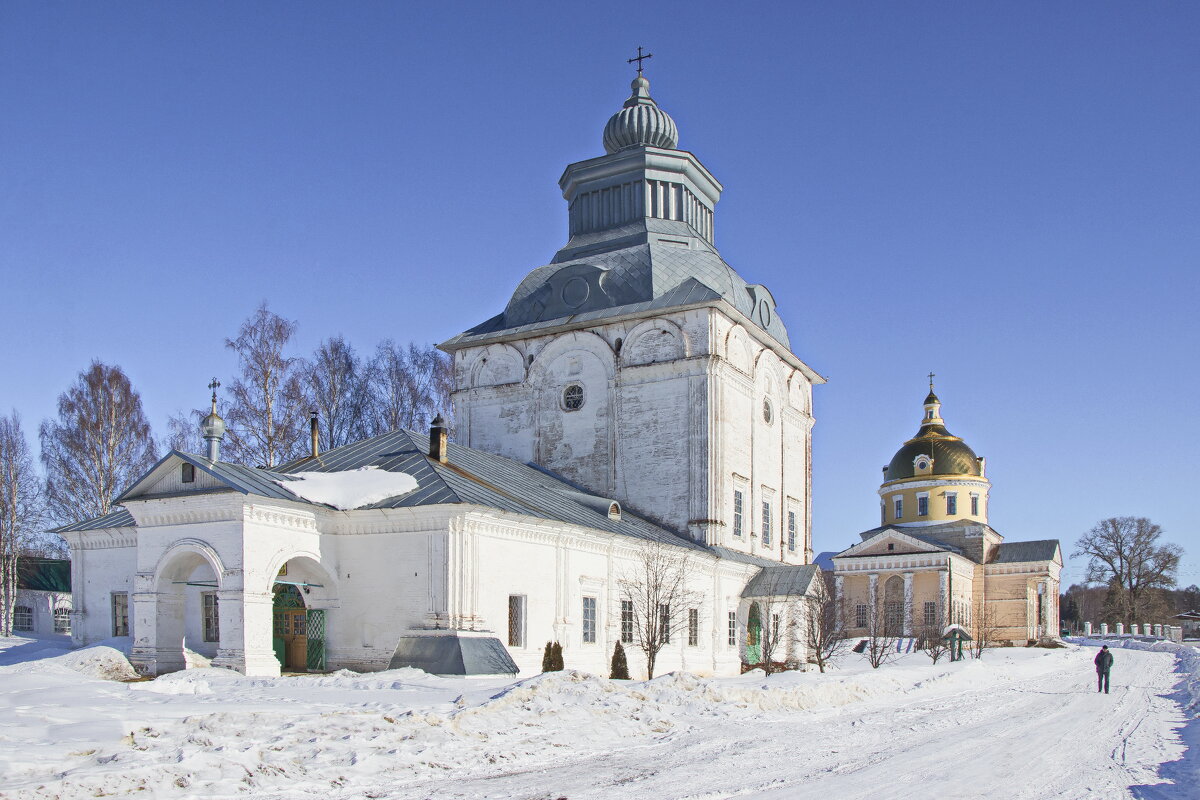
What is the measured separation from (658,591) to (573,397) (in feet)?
24.7

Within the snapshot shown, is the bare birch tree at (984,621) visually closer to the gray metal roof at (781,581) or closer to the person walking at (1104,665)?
the gray metal roof at (781,581)

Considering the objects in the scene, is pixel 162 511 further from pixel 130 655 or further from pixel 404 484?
pixel 404 484

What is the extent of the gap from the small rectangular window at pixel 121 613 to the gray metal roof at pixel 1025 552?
40516 millimetres

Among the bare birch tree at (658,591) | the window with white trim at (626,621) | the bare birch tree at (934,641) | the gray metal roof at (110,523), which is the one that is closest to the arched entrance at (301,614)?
the gray metal roof at (110,523)

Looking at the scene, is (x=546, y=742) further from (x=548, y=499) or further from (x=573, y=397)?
(x=573, y=397)

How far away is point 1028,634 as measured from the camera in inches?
1973

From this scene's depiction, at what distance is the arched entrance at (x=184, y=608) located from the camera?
18891mm

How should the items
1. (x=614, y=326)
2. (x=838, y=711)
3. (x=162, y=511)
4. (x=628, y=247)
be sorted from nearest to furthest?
(x=838, y=711)
(x=162, y=511)
(x=614, y=326)
(x=628, y=247)

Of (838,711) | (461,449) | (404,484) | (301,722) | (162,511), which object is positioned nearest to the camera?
(301,722)

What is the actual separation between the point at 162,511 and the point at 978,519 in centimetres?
4222

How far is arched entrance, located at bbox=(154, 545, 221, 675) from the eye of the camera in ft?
62.0

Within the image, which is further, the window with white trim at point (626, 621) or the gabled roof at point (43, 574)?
the gabled roof at point (43, 574)

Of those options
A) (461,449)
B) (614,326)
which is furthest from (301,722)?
(614,326)

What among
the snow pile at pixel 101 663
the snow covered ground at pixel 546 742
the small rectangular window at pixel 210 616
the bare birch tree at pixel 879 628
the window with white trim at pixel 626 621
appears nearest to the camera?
the snow covered ground at pixel 546 742
